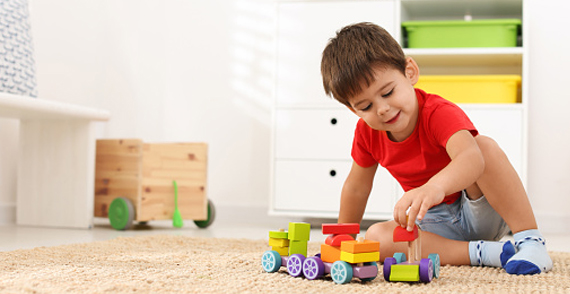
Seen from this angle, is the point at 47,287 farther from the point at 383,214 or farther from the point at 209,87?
the point at 209,87

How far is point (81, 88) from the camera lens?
233 centimetres

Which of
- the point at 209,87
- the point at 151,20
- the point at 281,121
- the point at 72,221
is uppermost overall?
the point at 151,20

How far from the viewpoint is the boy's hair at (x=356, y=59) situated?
0.91 m

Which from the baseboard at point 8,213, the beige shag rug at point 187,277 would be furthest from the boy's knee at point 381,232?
the baseboard at point 8,213

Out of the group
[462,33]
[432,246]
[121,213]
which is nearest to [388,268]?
[432,246]

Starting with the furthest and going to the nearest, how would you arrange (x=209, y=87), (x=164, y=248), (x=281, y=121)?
(x=209, y=87), (x=281, y=121), (x=164, y=248)

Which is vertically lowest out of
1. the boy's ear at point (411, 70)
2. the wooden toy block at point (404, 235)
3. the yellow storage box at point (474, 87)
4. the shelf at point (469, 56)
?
the wooden toy block at point (404, 235)

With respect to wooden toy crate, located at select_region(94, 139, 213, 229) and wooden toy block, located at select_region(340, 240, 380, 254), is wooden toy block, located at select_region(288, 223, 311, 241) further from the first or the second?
wooden toy crate, located at select_region(94, 139, 213, 229)

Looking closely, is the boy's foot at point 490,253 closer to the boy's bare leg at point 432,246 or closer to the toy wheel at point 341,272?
the boy's bare leg at point 432,246

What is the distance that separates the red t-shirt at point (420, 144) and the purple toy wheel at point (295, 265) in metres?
0.28

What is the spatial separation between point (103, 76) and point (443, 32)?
51.0 inches

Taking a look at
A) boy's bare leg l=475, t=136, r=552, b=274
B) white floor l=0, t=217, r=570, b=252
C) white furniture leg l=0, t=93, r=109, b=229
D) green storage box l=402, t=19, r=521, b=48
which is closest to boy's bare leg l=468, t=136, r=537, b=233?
boy's bare leg l=475, t=136, r=552, b=274

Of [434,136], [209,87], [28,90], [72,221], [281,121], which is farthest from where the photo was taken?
[209,87]

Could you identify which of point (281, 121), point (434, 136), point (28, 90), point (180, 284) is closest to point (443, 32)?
point (281, 121)
